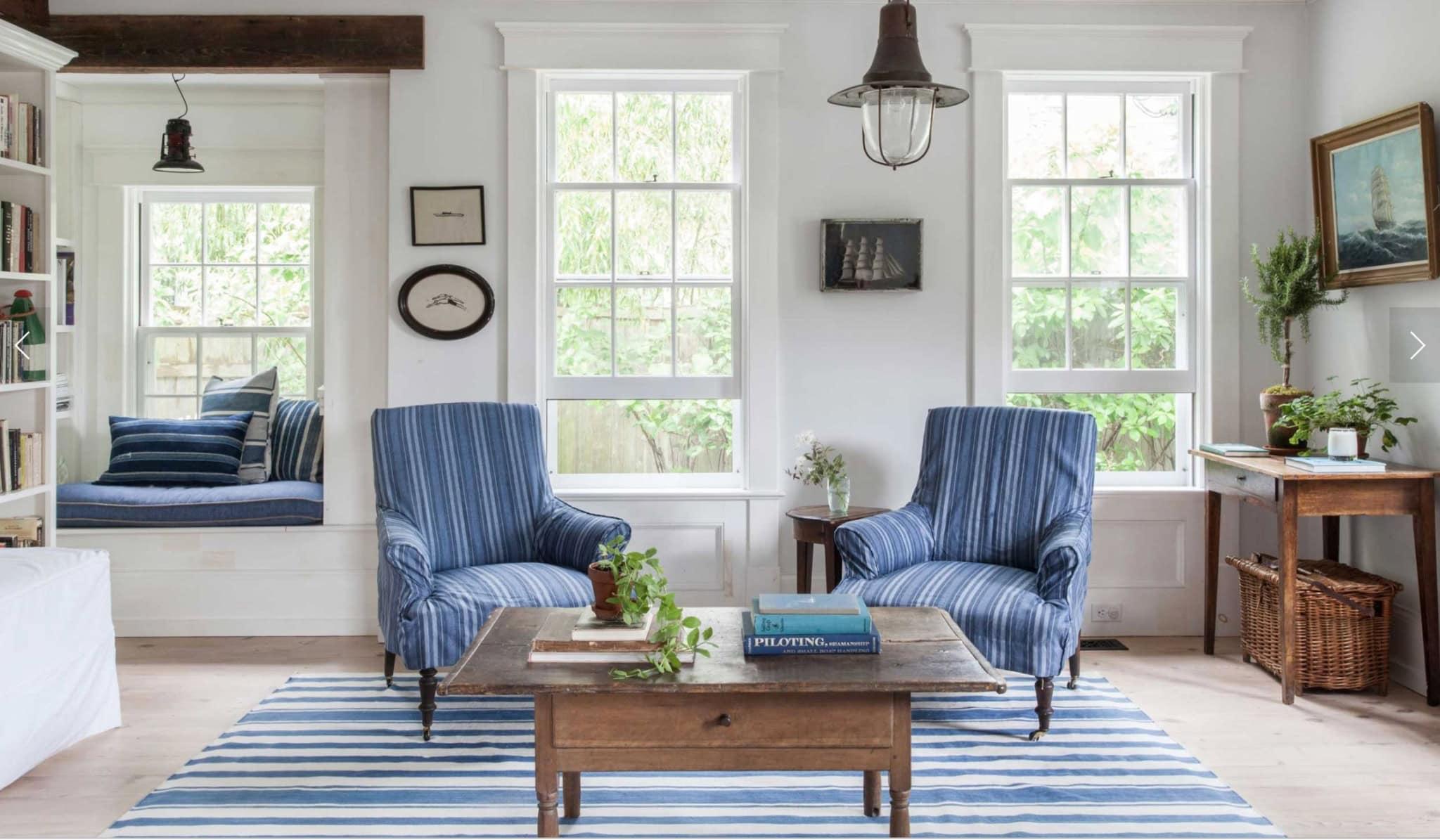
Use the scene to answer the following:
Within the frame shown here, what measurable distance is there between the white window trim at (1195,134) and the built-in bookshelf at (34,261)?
340 centimetres

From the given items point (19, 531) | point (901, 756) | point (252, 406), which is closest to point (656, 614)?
point (901, 756)

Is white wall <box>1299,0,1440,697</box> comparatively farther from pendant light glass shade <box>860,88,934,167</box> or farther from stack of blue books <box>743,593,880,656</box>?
stack of blue books <box>743,593,880,656</box>

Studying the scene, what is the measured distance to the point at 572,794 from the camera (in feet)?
8.57

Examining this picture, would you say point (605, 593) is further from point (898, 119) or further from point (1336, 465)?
point (1336, 465)

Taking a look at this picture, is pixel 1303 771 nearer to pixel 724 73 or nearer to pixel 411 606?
pixel 411 606

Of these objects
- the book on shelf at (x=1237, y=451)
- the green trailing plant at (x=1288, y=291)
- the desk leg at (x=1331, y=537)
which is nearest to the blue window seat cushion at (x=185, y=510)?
the book on shelf at (x=1237, y=451)

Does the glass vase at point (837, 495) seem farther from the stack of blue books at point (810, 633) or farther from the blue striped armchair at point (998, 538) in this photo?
the stack of blue books at point (810, 633)

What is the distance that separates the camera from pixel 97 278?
17.2 feet

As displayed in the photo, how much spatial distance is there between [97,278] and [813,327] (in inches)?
138

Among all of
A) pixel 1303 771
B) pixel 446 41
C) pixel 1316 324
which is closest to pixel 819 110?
pixel 446 41

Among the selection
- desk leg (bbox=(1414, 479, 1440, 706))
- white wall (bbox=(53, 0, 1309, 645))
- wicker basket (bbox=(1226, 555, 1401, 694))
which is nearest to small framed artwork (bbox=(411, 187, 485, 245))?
white wall (bbox=(53, 0, 1309, 645))

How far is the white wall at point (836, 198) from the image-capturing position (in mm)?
4289

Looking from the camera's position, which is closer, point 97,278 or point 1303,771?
point 1303,771

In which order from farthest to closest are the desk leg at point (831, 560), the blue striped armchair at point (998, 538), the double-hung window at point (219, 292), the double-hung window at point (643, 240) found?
the double-hung window at point (219, 292), the double-hung window at point (643, 240), the desk leg at point (831, 560), the blue striped armchair at point (998, 538)
